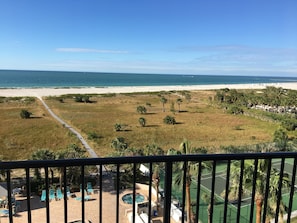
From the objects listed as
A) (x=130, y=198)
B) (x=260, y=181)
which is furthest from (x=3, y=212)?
(x=260, y=181)

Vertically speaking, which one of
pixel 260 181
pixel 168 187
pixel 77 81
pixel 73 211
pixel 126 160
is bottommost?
pixel 73 211

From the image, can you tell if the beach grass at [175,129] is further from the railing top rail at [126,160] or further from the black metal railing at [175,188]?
the railing top rail at [126,160]

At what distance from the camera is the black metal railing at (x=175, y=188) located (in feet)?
5.54

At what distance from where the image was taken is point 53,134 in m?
21.5

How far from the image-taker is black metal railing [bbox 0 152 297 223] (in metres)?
1.69

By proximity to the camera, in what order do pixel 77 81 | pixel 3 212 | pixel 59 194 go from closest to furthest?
pixel 3 212
pixel 59 194
pixel 77 81

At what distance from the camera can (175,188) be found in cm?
873

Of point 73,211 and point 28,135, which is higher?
point 73,211

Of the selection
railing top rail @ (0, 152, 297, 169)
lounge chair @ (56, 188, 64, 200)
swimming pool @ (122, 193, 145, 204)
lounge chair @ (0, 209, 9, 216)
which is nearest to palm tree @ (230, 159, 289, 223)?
railing top rail @ (0, 152, 297, 169)

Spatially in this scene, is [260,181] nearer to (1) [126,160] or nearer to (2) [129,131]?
(1) [126,160]

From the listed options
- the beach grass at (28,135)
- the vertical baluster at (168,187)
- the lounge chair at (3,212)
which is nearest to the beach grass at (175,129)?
the beach grass at (28,135)

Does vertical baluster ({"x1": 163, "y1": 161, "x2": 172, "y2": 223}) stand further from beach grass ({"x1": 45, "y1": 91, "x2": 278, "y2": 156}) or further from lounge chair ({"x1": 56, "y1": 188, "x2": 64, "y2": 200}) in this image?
beach grass ({"x1": 45, "y1": 91, "x2": 278, "y2": 156})

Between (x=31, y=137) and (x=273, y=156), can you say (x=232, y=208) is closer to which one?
(x=273, y=156)

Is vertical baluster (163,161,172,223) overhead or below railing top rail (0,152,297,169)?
below
